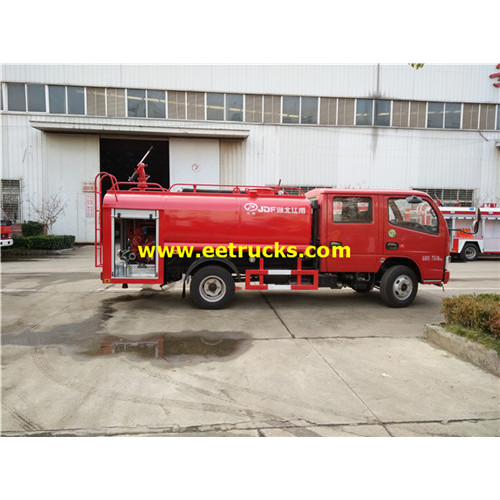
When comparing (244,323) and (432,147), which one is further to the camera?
(432,147)

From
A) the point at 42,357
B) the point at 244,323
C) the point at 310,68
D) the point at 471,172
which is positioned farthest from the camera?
the point at 471,172

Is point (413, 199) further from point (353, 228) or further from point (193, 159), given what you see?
point (193, 159)

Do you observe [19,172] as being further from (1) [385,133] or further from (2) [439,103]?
(2) [439,103]

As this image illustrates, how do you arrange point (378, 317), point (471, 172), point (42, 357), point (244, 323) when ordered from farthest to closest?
point (471, 172)
point (378, 317)
point (244, 323)
point (42, 357)

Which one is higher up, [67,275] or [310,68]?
[310,68]

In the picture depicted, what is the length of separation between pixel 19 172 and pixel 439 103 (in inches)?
981

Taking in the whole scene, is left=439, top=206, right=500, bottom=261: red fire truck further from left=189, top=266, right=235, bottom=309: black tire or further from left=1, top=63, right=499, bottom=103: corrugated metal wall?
left=189, top=266, right=235, bottom=309: black tire

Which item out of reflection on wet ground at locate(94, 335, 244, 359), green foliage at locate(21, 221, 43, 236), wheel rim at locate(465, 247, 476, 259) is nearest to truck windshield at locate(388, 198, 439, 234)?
reflection on wet ground at locate(94, 335, 244, 359)

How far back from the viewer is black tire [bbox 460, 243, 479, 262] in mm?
17094

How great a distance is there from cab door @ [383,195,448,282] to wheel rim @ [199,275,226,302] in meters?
3.42

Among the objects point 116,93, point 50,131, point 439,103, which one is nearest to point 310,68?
point 439,103

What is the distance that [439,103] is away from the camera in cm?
2236

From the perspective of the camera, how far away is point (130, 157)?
1032 inches

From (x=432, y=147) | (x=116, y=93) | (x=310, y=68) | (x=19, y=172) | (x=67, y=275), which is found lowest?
(x=67, y=275)
